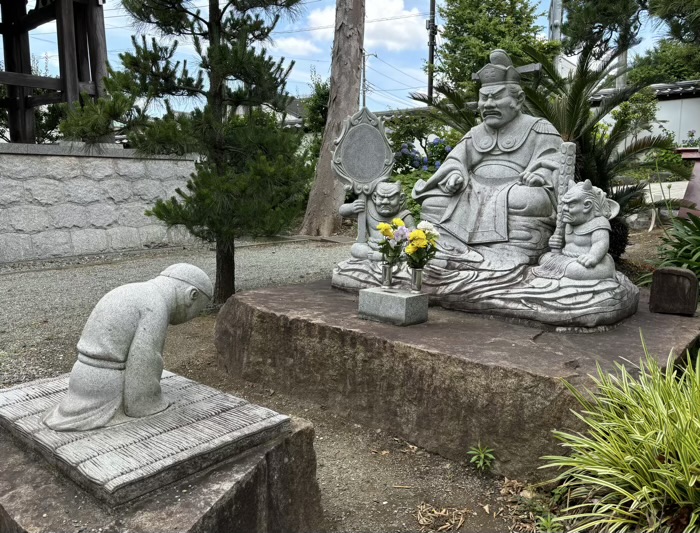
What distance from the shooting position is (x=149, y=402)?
216cm

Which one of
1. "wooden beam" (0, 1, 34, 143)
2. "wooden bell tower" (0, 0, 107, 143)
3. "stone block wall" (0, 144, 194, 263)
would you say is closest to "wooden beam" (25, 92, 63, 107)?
"wooden bell tower" (0, 0, 107, 143)

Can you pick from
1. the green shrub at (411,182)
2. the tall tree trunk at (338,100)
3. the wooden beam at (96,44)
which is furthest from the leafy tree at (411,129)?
the wooden beam at (96,44)

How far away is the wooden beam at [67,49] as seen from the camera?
879 centimetres

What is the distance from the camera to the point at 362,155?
4711 mm

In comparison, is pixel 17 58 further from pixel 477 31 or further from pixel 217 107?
pixel 477 31

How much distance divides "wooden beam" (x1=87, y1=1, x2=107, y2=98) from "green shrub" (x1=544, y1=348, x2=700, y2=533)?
9.17 meters

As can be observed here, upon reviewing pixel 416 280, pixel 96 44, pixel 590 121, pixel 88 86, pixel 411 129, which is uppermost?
pixel 96 44

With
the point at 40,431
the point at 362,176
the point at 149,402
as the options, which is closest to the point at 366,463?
the point at 149,402

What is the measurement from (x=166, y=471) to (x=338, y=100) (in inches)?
355

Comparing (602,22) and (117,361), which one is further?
(602,22)

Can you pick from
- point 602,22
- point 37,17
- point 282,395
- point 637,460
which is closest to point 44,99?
point 37,17

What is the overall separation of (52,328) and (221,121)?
240cm

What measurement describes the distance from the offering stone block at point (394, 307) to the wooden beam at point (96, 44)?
754 cm

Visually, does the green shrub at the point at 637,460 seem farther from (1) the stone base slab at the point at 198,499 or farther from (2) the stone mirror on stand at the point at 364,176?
(2) the stone mirror on stand at the point at 364,176
